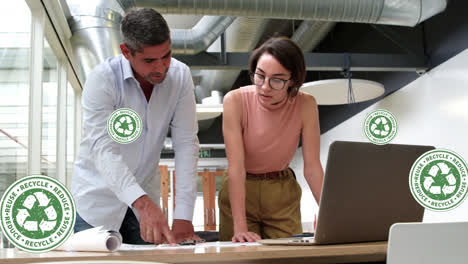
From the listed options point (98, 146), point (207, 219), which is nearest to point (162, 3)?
point (98, 146)

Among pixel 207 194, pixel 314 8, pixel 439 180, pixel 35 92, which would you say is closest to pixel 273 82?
pixel 439 180

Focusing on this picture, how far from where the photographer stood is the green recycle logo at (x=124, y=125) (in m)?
1.62

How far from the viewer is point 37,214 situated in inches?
38.7

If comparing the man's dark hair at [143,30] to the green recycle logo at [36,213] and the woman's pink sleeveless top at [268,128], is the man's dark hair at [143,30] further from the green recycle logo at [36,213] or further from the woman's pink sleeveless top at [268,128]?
the green recycle logo at [36,213]

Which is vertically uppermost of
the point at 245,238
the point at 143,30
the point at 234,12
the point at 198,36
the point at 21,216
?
the point at 198,36

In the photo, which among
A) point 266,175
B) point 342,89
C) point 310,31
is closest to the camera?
point 266,175

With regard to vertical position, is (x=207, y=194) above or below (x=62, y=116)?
below

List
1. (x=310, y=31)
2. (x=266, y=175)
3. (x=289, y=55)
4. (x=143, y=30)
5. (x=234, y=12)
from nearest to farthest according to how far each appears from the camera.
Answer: (x=143, y=30)
(x=289, y=55)
(x=266, y=175)
(x=234, y=12)
(x=310, y=31)

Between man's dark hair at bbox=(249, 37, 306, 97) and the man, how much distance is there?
337 mm

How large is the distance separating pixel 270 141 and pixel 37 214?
3.41ft

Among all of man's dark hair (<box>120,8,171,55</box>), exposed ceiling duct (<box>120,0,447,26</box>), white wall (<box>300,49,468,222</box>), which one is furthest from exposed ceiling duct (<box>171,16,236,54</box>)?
man's dark hair (<box>120,8,171,55</box>)

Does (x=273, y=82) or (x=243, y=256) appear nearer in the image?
(x=243, y=256)

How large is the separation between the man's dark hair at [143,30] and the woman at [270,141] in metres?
0.36

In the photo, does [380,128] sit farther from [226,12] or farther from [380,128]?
[226,12]
